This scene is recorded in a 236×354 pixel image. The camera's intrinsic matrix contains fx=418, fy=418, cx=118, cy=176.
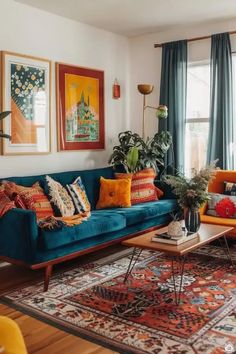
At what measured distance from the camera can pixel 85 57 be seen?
526 cm

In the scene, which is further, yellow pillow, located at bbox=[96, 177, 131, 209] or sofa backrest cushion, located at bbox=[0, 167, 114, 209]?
yellow pillow, located at bbox=[96, 177, 131, 209]

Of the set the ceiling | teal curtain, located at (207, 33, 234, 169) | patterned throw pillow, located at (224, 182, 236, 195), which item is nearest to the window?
teal curtain, located at (207, 33, 234, 169)

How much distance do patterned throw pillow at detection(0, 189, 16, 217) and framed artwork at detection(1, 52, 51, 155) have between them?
2.54ft

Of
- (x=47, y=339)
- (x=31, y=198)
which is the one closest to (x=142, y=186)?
(x=31, y=198)

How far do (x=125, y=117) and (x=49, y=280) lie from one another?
306 cm

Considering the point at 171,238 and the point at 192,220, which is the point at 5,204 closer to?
the point at 171,238

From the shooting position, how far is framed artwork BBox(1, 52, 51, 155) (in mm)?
4309

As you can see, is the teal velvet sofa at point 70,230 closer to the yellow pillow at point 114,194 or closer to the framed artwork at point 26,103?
the yellow pillow at point 114,194

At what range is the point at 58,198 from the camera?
413 cm

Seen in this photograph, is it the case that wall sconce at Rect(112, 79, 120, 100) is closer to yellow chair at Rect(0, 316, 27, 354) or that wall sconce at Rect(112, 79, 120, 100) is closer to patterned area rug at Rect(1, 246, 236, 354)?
patterned area rug at Rect(1, 246, 236, 354)

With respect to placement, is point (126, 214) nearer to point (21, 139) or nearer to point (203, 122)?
point (21, 139)

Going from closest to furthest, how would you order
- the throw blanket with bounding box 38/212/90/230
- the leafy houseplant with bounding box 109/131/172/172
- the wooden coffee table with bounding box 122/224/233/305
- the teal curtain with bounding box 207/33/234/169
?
the wooden coffee table with bounding box 122/224/233/305, the throw blanket with bounding box 38/212/90/230, the teal curtain with bounding box 207/33/234/169, the leafy houseplant with bounding box 109/131/172/172

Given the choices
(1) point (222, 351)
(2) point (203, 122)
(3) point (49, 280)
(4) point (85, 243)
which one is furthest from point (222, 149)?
(1) point (222, 351)

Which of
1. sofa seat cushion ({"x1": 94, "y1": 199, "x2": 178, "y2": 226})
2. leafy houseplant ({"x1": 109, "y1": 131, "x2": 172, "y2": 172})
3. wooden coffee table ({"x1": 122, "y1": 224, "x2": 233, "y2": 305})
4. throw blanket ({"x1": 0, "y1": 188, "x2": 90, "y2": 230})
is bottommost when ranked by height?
wooden coffee table ({"x1": 122, "y1": 224, "x2": 233, "y2": 305})
